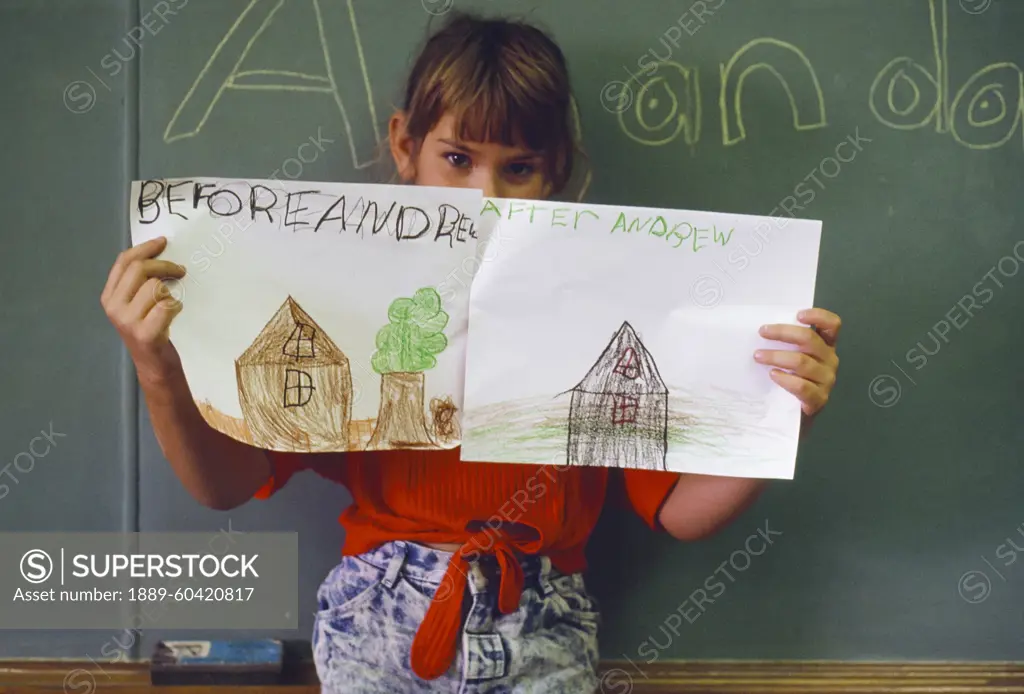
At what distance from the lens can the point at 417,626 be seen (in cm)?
79

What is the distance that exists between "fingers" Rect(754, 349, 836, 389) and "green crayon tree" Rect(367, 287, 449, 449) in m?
0.29

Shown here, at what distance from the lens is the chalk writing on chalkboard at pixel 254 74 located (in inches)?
37.7

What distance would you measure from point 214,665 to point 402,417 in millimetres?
437

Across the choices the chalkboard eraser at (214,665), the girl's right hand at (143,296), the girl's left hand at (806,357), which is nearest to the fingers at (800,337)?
the girl's left hand at (806,357)

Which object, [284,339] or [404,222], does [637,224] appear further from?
[284,339]

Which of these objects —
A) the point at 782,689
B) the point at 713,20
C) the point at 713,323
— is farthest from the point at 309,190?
the point at 782,689

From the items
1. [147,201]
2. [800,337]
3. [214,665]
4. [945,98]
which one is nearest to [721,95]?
[945,98]

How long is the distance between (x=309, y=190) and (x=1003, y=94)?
82cm

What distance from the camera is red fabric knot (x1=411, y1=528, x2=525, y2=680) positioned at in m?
0.78

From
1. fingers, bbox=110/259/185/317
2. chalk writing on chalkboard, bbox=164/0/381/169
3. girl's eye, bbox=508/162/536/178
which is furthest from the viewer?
chalk writing on chalkboard, bbox=164/0/381/169

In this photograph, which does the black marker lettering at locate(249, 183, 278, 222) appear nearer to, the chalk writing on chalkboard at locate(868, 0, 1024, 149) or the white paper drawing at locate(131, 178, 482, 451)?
the white paper drawing at locate(131, 178, 482, 451)

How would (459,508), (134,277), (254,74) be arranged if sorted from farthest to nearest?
(254,74)
(459,508)
(134,277)

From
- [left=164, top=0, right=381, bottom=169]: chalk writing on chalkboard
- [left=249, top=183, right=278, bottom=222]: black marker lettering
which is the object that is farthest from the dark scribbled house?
[left=164, top=0, right=381, bottom=169]: chalk writing on chalkboard

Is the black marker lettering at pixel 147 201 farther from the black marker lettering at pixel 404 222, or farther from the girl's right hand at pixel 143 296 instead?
the black marker lettering at pixel 404 222
